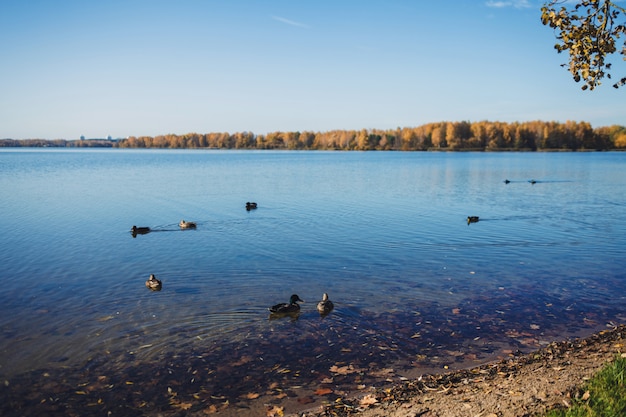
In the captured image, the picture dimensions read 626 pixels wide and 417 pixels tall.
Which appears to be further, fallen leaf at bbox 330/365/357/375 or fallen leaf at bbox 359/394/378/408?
fallen leaf at bbox 330/365/357/375

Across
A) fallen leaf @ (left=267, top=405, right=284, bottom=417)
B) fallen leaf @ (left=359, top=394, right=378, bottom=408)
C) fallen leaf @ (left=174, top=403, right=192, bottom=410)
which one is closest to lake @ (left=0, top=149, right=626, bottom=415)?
fallen leaf @ (left=174, top=403, right=192, bottom=410)

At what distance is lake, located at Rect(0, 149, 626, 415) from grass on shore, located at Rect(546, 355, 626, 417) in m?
2.88

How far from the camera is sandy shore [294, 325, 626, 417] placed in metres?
7.53

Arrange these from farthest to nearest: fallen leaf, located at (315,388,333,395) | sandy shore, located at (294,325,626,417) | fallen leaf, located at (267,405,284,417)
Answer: fallen leaf, located at (315,388,333,395) < fallen leaf, located at (267,405,284,417) < sandy shore, located at (294,325,626,417)

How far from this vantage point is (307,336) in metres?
12.0

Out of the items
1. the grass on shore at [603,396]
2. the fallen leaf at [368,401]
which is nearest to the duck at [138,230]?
the fallen leaf at [368,401]

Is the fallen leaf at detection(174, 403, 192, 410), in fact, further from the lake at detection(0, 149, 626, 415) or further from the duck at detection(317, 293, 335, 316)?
the duck at detection(317, 293, 335, 316)

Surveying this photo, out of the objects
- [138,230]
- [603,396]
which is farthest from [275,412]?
[138,230]

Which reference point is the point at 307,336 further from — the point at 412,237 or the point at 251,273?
the point at 412,237

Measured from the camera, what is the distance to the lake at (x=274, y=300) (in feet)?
31.9

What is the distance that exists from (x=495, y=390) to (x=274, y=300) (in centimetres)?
771

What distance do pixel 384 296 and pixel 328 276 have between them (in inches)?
116

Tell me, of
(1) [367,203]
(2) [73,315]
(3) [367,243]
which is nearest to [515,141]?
(1) [367,203]

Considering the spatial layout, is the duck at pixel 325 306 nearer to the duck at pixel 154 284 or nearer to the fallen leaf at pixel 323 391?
the fallen leaf at pixel 323 391
